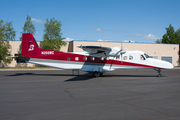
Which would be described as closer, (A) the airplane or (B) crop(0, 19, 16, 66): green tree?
(A) the airplane

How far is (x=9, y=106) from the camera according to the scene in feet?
22.2

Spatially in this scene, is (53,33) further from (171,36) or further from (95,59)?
(171,36)

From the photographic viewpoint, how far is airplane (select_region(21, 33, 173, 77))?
1798 centimetres

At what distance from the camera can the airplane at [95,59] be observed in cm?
1798

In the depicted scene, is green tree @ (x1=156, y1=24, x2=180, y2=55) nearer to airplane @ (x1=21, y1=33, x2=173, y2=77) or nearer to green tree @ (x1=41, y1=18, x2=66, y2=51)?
green tree @ (x1=41, y1=18, x2=66, y2=51)

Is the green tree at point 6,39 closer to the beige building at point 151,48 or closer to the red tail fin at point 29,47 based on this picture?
the beige building at point 151,48

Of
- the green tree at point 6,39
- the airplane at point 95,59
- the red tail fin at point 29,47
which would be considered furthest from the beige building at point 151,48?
the airplane at point 95,59

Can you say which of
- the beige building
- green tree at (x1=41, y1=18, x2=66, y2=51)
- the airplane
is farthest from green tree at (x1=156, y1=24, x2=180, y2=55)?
the airplane

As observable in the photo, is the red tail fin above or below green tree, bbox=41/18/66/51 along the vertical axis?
below

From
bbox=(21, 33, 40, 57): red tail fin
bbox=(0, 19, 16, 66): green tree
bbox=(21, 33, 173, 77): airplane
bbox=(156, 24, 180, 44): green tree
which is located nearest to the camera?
bbox=(21, 33, 173, 77): airplane

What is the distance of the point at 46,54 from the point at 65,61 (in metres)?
2.38

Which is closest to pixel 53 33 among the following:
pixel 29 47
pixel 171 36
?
pixel 29 47

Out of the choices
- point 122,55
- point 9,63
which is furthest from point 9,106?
A: point 9,63

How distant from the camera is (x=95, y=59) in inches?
734
